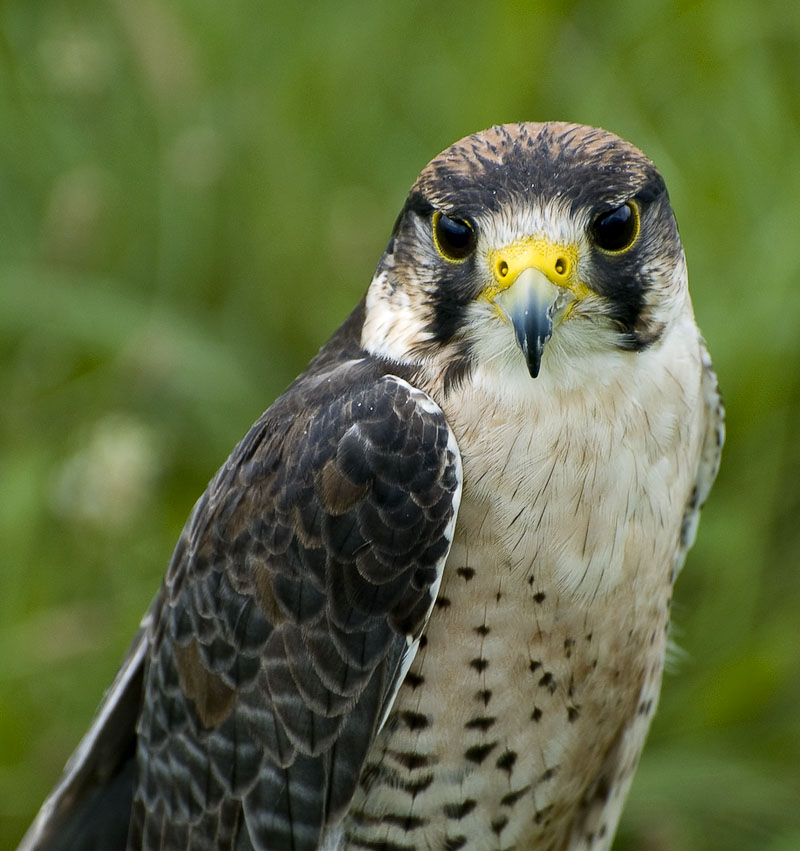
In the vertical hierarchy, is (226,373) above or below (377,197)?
below

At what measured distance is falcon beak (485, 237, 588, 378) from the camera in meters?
2.22

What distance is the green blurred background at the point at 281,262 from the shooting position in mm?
3705

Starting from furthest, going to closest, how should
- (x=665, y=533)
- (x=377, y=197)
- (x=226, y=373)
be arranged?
1. (x=377, y=197)
2. (x=226, y=373)
3. (x=665, y=533)

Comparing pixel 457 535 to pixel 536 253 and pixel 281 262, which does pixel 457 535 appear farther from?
pixel 281 262

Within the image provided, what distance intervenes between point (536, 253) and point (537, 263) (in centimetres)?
2

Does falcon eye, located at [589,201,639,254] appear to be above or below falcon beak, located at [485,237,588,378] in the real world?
above

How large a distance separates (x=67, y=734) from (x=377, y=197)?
7.16 ft

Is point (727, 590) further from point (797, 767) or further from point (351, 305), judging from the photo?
point (351, 305)

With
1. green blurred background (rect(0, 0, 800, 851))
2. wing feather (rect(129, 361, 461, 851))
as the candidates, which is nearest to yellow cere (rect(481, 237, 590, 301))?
wing feather (rect(129, 361, 461, 851))

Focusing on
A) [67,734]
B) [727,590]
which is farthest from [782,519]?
[67,734]

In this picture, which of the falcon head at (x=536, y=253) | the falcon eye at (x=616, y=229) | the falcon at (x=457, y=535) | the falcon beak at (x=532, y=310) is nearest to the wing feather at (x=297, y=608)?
the falcon at (x=457, y=535)

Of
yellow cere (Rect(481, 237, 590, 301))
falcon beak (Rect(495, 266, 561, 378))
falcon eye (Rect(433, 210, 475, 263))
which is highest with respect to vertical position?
falcon eye (Rect(433, 210, 475, 263))

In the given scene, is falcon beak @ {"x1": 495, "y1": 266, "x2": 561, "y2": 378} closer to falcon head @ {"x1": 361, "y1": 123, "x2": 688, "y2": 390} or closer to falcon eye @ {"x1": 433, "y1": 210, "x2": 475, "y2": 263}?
falcon head @ {"x1": 361, "y1": 123, "x2": 688, "y2": 390}

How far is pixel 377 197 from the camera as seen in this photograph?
477 cm
